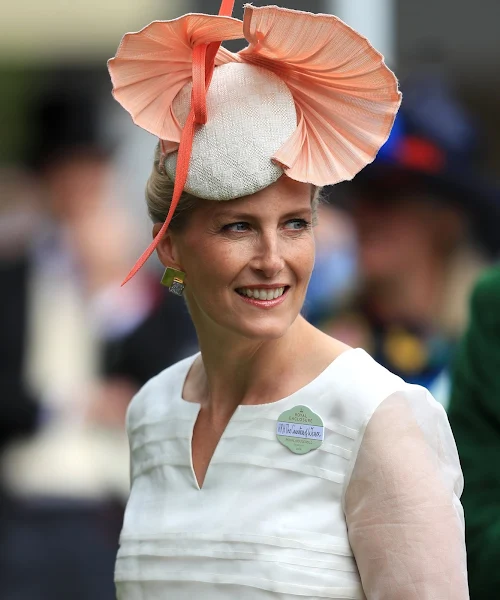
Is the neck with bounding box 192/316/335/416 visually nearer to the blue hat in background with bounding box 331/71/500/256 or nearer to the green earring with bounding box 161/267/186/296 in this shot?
the green earring with bounding box 161/267/186/296

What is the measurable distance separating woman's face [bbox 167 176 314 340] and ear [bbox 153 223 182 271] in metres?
0.08

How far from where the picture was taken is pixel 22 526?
596cm

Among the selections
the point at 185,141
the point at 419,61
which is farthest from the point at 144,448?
the point at 419,61

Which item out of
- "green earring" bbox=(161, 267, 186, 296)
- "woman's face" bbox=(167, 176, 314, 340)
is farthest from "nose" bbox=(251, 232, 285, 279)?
"green earring" bbox=(161, 267, 186, 296)

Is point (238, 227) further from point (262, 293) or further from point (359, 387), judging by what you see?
point (359, 387)

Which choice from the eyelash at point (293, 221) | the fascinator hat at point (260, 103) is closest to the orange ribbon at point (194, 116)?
the fascinator hat at point (260, 103)

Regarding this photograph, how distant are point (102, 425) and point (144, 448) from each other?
3099 millimetres

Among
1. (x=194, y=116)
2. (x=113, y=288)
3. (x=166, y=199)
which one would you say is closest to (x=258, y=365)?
(x=166, y=199)

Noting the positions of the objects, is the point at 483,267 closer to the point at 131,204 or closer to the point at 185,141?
the point at 185,141

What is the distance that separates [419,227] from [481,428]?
5.70 feet

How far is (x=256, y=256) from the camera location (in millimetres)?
2697

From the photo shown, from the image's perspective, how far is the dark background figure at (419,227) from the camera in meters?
4.99

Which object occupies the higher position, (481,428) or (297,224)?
(297,224)

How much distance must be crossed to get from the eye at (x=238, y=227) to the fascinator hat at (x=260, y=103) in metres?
0.06
